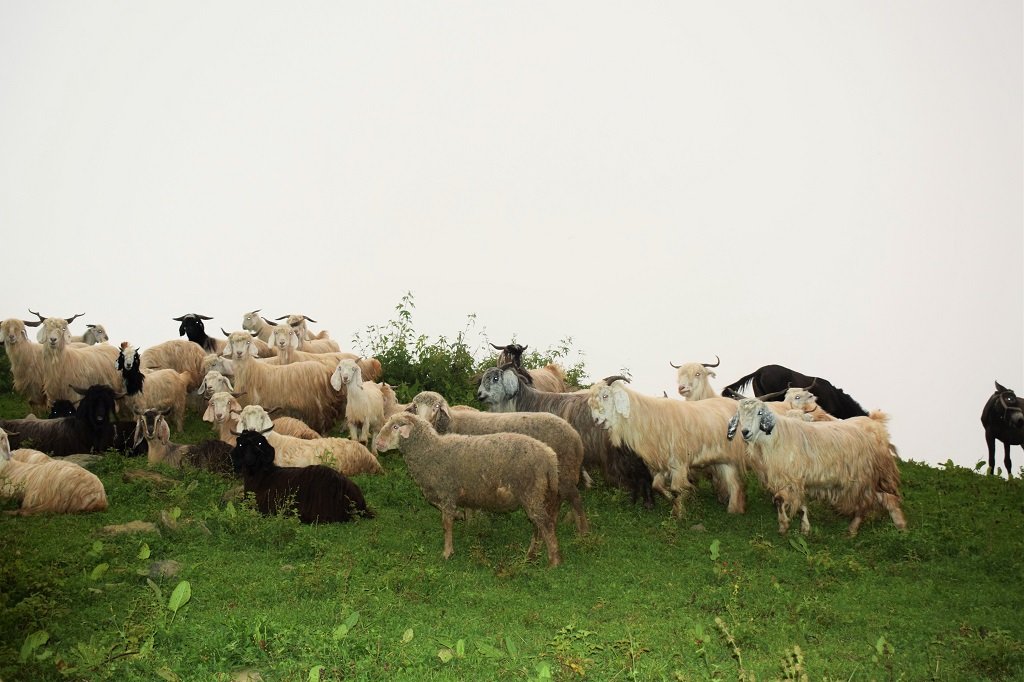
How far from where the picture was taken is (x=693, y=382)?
1201 cm

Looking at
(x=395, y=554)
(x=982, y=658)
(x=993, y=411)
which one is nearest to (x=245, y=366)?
(x=395, y=554)

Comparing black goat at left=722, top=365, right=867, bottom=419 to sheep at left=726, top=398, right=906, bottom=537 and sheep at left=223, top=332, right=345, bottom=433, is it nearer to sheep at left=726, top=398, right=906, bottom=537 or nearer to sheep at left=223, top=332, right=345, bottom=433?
sheep at left=726, top=398, right=906, bottom=537

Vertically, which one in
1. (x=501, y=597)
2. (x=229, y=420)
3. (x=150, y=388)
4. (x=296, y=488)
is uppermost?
(x=150, y=388)

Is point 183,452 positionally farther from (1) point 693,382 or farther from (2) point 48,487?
(1) point 693,382

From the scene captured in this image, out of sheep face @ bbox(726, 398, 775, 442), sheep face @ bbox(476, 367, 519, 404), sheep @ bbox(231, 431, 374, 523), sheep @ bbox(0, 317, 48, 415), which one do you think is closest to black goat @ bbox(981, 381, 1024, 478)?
sheep face @ bbox(726, 398, 775, 442)

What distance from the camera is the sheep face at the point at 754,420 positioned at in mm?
9352

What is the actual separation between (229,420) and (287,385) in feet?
5.11

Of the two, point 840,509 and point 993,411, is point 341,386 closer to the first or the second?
point 840,509

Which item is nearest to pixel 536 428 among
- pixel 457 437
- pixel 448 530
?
pixel 457 437

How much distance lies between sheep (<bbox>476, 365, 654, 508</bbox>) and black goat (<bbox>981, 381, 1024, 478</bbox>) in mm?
6135

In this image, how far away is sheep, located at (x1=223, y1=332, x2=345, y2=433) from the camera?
43.3 feet

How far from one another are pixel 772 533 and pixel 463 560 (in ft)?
10.6

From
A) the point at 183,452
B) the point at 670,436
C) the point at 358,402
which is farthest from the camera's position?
the point at 358,402

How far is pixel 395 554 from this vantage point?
847 cm
